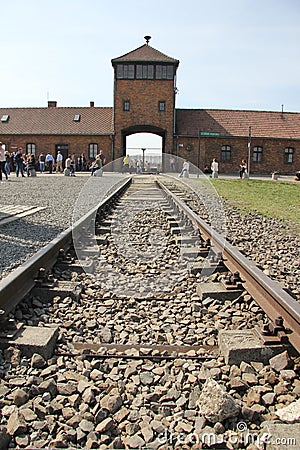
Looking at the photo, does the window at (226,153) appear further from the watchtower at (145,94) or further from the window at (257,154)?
the watchtower at (145,94)

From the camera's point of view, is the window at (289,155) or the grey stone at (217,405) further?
the window at (289,155)

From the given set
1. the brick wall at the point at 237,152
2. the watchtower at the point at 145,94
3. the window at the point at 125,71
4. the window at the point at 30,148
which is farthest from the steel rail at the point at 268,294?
the window at the point at 30,148

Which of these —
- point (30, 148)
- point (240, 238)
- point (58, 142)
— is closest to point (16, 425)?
point (240, 238)

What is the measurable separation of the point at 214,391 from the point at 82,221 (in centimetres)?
452

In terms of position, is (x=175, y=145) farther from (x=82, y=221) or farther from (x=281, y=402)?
(x=281, y=402)

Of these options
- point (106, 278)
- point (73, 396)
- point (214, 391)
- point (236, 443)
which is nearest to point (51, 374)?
point (73, 396)

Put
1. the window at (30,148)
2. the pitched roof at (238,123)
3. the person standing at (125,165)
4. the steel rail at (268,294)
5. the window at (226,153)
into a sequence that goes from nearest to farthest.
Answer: the steel rail at (268,294) < the person standing at (125,165) < the window at (226,153) < the pitched roof at (238,123) < the window at (30,148)

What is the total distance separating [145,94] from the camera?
46188mm

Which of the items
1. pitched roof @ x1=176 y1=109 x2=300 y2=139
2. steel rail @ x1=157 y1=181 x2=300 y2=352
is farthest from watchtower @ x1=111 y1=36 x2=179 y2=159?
steel rail @ x1=157 y1=181 x2=300 y2=352

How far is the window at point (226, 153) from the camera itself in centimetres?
4703

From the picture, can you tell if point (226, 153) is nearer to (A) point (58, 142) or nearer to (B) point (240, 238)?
(A) point (58, 142)

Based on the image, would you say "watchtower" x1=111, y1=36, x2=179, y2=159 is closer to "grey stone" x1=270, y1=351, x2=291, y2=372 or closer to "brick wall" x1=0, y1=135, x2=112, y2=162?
"brick wall" x1=0, y1=135, x2=112, y2=162

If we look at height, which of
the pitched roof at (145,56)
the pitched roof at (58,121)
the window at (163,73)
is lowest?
the pitched roof at (58,121)

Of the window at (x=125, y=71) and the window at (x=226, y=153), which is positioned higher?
the window at (x=125, y=71)
